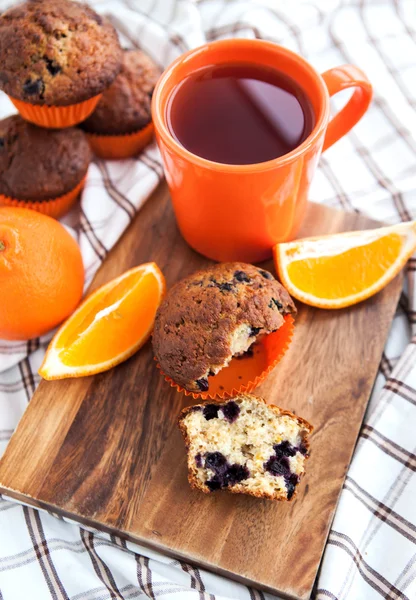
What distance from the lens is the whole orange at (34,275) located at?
1996 millimetres

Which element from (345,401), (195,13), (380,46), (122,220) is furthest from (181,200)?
(380,46)

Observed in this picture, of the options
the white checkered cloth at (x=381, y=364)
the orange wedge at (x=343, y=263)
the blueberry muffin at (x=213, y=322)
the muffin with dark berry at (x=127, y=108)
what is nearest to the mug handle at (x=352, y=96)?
the orange wedge at (x=343, y=263)

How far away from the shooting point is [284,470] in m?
1.89

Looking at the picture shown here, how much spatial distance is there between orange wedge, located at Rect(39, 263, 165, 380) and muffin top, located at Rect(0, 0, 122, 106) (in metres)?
0.62

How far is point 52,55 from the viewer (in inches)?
82.7

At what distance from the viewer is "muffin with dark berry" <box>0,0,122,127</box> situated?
6.88 feet

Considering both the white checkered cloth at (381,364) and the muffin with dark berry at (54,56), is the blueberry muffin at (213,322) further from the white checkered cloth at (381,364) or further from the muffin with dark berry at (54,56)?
the muffin with dark berry at (54,56)

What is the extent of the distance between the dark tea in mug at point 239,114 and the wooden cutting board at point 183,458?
23.4 inches

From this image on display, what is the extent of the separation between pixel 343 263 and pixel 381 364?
0.37 metres

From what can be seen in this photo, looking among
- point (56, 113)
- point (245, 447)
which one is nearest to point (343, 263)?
point (245, 447)

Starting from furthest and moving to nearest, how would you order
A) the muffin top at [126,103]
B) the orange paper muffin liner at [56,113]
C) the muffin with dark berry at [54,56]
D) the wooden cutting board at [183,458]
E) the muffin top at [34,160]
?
the muffin top at [126,103]
the muffin top at [34,160]
the orange paper muffin liner at [56,113]
the muffin with dark berry at [54,56]
the wooden cutting board at [183,458]

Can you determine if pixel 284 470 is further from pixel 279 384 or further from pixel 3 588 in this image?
pixel 3 588

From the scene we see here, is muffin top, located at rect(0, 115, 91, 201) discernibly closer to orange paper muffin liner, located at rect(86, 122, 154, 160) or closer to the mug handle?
orange paper muffin liner, located at rect(86, 122, 154, 160)

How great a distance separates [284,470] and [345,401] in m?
0.33
